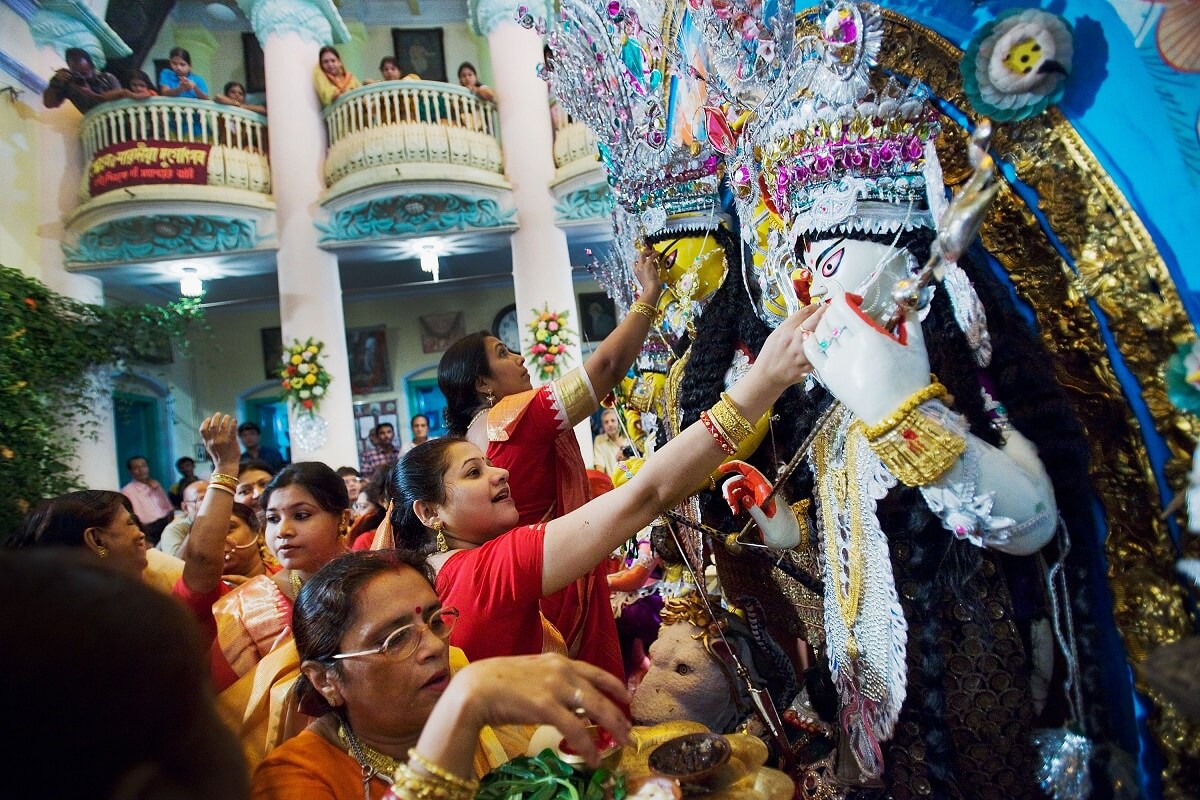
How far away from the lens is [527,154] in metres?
8.74

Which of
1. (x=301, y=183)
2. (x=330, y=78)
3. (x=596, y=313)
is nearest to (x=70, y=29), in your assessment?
(x=330, y=78)

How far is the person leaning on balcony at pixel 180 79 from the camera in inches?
344

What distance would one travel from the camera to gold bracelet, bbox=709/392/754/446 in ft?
4.42

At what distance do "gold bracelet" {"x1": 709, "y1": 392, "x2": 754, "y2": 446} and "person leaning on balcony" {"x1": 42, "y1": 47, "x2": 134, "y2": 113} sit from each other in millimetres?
9282

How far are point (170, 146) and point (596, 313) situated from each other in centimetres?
515

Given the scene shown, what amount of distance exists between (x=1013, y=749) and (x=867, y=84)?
1.20 m

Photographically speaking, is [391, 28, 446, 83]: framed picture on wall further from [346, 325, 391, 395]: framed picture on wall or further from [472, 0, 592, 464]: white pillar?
[346, 325, 391, 395]: framed picture on wall

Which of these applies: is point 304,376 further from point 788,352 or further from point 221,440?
point 788,352

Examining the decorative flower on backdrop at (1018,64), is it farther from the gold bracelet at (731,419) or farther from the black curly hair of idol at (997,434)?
the gold bracelet at (731,419)

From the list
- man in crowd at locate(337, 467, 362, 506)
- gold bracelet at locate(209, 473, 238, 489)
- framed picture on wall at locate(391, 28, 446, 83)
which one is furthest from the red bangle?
framed picture on wall at locate(391, 28, 446, 83)

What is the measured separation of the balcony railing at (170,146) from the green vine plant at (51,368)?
1343mm

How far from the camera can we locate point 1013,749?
4.63ft

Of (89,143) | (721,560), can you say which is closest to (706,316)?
(721,560)

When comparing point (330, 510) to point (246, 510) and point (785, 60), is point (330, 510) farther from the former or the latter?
point (785, 60)
